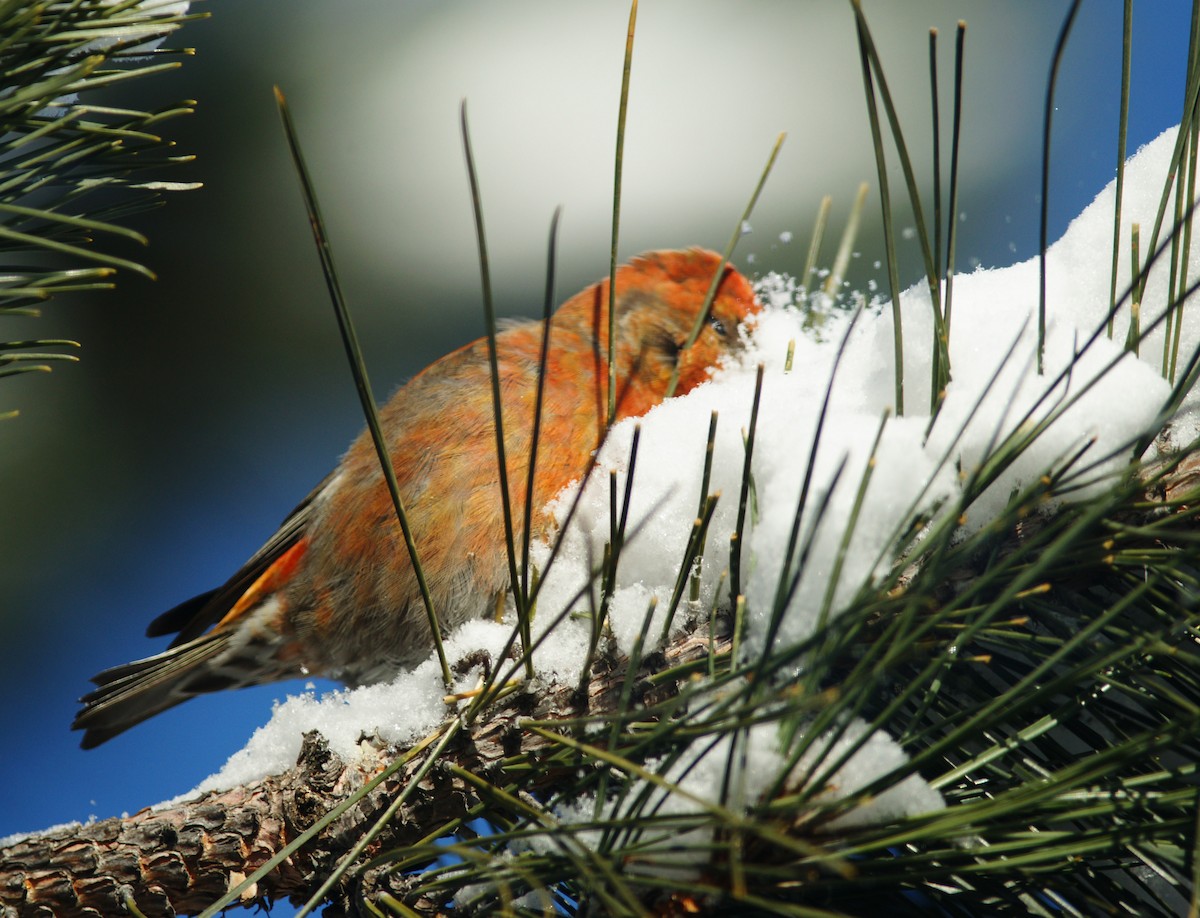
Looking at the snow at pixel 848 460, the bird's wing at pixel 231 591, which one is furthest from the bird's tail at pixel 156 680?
the snow at pixel 848 460

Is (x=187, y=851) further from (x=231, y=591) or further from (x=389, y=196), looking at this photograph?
(x=389, y=196)

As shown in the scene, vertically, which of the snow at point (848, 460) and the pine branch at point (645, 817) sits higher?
the snow at point (848, 460)

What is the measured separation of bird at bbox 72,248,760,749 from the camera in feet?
6.34

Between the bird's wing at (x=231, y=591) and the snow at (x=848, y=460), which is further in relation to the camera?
the bird's wing at (x=231, y=591)

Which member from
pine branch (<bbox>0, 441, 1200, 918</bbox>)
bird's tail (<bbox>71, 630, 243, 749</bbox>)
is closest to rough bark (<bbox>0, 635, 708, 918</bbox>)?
pine branch (<bbox>0, 441, 1200, 918</bbox>)

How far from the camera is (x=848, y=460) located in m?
0.76

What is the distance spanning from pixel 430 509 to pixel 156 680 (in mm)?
1034

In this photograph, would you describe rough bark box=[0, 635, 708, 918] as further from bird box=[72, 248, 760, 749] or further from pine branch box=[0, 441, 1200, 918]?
bird box=[72, 248, 760, 749]

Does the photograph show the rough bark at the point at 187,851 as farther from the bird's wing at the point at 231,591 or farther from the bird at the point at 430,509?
the bird's wing at the point at 231,591

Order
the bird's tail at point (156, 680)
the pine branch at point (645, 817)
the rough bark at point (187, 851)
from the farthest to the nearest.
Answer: the bird's tail at point (156, 680)
the rough bark at point (187, 851)
the pine branch at point (645, 817)

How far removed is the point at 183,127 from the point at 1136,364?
3.81 metres

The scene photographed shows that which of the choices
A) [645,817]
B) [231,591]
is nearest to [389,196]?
[231,591]

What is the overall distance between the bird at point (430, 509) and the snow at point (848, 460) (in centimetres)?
45

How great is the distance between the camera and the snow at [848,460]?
2.38 feet
